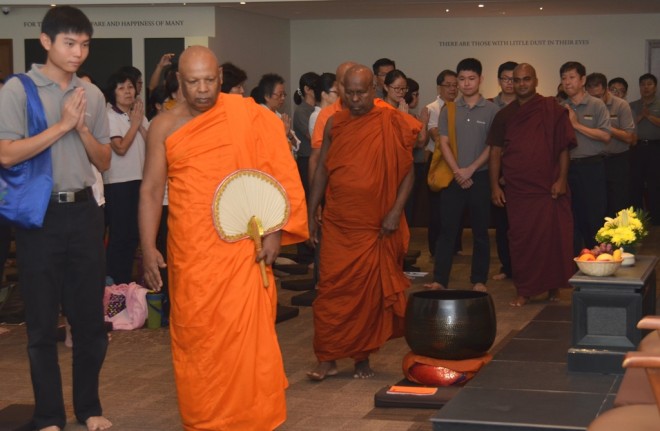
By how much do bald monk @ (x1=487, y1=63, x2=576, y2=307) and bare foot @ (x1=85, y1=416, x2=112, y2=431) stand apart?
12.8ft

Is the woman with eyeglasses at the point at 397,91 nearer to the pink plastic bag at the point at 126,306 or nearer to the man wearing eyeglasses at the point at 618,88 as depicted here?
the pink plastic bag at the point at 126,306

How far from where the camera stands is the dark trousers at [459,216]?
8.58 metres

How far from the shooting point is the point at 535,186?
26.6ft

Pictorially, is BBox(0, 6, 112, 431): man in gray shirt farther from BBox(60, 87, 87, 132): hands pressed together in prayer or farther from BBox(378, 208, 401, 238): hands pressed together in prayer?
BBox(378, 208, 401, 238): hands pressed together in prayer

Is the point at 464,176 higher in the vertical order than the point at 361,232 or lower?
higher

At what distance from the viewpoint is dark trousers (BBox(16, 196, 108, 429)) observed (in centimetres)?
476

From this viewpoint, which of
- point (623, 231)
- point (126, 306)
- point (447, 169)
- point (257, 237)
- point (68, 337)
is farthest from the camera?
point (447, 169)

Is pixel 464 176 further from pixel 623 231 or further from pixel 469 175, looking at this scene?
pixel 623 231

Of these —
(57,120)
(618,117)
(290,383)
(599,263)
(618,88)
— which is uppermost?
(618,88)

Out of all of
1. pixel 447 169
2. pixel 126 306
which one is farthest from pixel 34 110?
pixel 447 169

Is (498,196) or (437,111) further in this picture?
(437,111)

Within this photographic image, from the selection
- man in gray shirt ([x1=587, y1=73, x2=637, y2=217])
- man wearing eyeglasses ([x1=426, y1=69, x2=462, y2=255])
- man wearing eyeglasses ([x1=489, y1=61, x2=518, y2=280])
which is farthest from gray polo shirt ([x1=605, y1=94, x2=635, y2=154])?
man wearing eyeglasses ([x1=426, y1=69, x2=462, y2=255])

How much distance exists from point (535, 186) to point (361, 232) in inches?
98.9

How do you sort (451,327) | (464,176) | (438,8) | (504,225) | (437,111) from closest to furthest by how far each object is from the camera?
(451,327) → (464,176) → (504,225) → (437,111) → (438,8)
